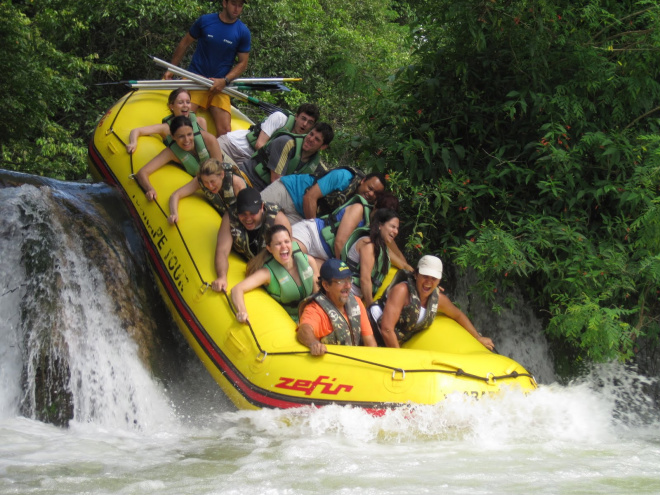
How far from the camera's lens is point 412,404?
3.80 metres

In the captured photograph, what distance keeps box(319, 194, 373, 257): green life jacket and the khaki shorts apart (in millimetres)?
1946

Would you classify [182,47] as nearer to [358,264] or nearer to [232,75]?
[232,75]

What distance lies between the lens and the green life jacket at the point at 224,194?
4.88 meters

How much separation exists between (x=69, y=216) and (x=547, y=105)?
340cm

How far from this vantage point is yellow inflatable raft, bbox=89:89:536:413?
3.87 m

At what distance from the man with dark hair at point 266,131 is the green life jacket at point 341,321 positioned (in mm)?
1734

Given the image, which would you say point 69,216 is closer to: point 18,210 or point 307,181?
point 18,210

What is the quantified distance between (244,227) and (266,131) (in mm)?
1466

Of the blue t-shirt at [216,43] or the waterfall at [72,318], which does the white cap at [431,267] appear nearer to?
the waterfall at [72,318]

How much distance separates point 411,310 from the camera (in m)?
4.49

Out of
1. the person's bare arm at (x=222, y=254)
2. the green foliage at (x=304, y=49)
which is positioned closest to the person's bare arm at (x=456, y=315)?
the person's bare arm at (x=222, y=254)

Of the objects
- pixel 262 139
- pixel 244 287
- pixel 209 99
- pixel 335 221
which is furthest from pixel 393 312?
pixel 209 99

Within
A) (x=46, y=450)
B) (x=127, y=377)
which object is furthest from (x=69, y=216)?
(x=46, y=450)

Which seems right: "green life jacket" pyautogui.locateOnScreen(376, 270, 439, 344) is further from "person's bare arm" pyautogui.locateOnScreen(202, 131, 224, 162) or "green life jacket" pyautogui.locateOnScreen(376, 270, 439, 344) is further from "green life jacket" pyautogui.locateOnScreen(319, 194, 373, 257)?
"person's bare arm" pyautogui.locateOnScreen(202, 131, 224, 162)
